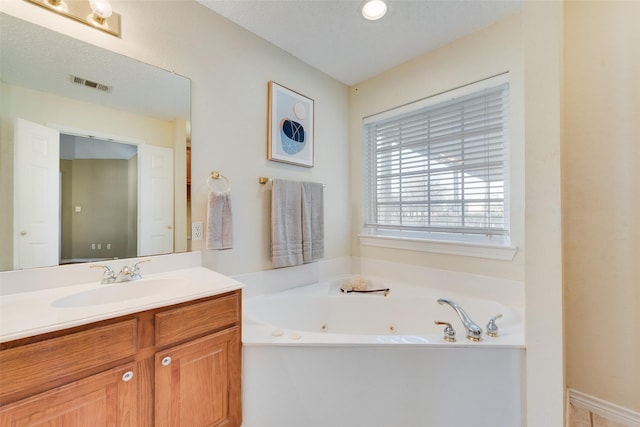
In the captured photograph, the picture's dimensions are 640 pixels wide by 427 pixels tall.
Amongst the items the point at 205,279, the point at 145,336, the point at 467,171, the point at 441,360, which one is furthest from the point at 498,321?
the point at 145,336

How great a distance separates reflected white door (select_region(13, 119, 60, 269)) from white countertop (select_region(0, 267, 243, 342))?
0.58 ft

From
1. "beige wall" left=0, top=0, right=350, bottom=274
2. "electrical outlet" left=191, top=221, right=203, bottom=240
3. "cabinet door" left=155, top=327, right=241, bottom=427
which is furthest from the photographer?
"electrical outlet" left=191, top=221, right=203, bottom=240

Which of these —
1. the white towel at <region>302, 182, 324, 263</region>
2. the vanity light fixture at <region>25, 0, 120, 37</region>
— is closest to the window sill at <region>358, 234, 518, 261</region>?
the white towel at <region>302, 182, 324, 263</region>

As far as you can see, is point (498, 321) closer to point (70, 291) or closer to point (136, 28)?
point (70, 291)

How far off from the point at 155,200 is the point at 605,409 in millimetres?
2740

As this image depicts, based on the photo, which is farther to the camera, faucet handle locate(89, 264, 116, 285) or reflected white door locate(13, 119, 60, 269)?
faucet handle locate(89, 264, 116, 285)

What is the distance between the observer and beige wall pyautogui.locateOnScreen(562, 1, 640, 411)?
1365mm

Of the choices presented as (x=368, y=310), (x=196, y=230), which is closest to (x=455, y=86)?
(x=368, y=310)

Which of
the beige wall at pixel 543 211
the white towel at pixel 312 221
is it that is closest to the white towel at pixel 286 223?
the white towel at pixel 312 221

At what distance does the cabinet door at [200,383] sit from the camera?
1084 mm

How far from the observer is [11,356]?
801 mm

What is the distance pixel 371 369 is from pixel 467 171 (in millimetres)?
1571

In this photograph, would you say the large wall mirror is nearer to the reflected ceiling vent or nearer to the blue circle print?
the reflected ceiling vent

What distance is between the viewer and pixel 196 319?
1.19m
